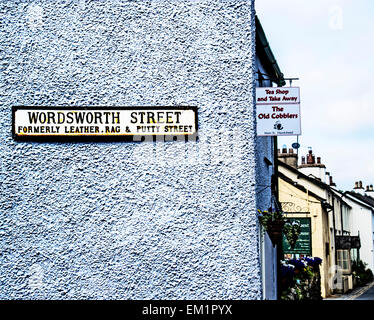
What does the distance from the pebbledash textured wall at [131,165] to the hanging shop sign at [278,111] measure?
0.69 metres

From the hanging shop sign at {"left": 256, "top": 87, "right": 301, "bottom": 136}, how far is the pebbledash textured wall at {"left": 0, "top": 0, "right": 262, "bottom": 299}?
692 mm

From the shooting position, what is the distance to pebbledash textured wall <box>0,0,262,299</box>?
5.71m

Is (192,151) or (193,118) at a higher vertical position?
(193,118)

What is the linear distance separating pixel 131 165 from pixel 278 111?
2138 mm

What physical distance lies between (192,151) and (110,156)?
3.01 ft

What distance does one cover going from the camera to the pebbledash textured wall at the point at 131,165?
571 centimetres

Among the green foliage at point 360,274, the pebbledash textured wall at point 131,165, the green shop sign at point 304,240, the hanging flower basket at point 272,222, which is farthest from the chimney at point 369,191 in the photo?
the pebbledash textured wall at point 131,165

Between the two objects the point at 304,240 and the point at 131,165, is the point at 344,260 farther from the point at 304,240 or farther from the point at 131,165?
the point at 131,165

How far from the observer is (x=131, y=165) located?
19.3ft

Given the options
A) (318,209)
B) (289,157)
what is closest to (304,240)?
(318,209)

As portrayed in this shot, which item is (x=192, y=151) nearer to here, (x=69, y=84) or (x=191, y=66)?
(x=191, y=66)

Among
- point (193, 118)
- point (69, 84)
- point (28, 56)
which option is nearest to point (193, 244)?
point (193, 118)

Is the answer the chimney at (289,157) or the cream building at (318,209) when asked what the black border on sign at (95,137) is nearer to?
the cream building at (318,209)
